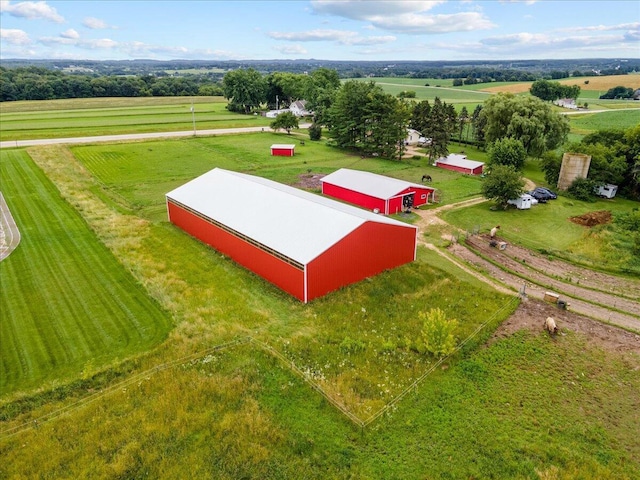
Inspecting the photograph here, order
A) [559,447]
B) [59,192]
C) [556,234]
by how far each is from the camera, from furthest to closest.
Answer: [59,192] → [556,234] → [559,447]

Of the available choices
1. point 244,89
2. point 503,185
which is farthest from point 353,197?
point 244,89

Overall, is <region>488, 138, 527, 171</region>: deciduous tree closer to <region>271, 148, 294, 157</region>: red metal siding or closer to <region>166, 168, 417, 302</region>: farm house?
<region>166, 168, 417, 302</region>: farm house

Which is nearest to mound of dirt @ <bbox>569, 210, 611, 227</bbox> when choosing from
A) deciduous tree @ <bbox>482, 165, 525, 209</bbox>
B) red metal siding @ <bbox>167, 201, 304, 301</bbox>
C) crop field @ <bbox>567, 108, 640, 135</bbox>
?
deciduous tree @ <bbox>482, 165, 525, 209</bbox>

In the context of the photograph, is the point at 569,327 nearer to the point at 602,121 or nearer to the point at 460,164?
the point at 460,164

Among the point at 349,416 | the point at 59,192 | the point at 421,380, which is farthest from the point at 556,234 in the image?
the point at 59,192

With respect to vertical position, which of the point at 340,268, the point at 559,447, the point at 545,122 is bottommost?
the point at 559,447

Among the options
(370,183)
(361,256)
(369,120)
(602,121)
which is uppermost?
(369,120)

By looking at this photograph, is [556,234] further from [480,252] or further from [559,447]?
[559,447]

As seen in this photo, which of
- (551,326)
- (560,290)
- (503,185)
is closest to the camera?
(551,326)
